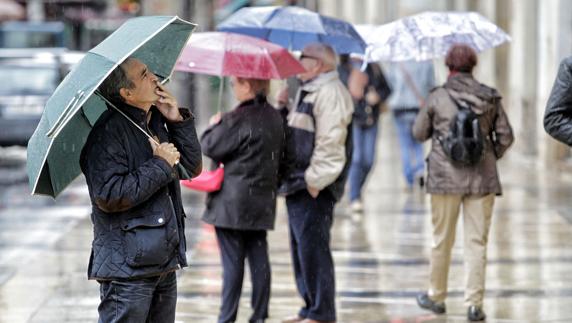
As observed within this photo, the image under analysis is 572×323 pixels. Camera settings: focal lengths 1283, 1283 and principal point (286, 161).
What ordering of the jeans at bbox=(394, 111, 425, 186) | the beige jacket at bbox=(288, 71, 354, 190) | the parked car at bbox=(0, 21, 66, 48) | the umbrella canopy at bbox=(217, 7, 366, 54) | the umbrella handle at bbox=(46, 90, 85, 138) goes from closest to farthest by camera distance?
the umbrella handle at bbox=(46, 90, 85, 138) < the beige jacket at bbox=(288, 71, 354, 190) < the umbrella canopy at bbox=(217, 7, 366, 54) < the jeans at bbox=(394, 111, 425, 186) < the parked car at bbox=(0, 21, 66, 48)

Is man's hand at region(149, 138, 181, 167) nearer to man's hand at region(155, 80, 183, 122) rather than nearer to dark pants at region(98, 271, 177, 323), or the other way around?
man's hand at region(155, 80, 183, 122)

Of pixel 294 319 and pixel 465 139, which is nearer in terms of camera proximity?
pixel 465 139

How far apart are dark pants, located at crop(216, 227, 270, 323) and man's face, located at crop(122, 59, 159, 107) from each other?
259 cm

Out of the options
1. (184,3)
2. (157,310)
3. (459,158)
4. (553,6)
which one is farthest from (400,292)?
(184,3)

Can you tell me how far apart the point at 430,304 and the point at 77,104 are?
4.17m

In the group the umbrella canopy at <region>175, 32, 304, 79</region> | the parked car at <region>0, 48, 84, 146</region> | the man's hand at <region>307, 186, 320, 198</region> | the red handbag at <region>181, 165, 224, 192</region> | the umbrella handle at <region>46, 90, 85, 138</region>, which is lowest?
the parked car at <region>0, 48, 84, 146</region>

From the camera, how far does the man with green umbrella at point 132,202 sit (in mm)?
5352

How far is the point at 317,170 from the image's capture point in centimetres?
809

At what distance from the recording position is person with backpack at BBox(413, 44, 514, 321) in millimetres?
8273

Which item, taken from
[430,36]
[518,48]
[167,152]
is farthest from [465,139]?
[518,48]

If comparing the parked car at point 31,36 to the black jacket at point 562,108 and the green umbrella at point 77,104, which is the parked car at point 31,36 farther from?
the green umbrella at point 77,104

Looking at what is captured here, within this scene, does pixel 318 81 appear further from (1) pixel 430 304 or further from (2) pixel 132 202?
(2) pixel 132 202

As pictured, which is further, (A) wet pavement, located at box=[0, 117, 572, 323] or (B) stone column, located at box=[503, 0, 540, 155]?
(B) stone column, located at box=[503, 0, 540, 155]

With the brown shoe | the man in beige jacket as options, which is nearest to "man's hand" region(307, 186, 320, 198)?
the man in beige jacket
